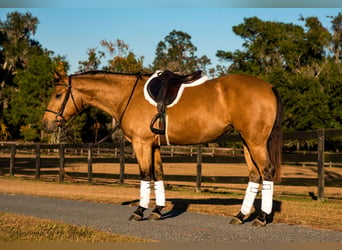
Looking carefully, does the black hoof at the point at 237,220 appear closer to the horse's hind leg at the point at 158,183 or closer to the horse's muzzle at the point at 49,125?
the horse's hind leg at the point at 158,183

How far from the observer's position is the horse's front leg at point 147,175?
802cm

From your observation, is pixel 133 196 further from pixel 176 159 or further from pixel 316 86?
pixel 316 86

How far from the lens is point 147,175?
26.7ft

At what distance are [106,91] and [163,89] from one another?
1089 mm

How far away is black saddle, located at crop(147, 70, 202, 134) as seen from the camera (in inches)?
311

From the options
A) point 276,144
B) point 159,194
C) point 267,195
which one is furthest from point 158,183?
point 276,144

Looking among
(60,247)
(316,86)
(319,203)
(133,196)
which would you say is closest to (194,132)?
(60,247)

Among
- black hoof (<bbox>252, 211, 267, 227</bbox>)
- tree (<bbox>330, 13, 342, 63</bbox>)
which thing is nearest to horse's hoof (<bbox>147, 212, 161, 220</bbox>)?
black hoof (<bbox>252, 211, 267, 227</bbox>)

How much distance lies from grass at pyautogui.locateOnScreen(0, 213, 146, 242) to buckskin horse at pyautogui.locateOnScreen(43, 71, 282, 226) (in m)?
1.36

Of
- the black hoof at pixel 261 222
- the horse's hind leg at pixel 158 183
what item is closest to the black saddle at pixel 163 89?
the horse's hind leg at pixel 158 183

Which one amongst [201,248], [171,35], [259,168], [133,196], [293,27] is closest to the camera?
[201,248]

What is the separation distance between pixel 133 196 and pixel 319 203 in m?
4.35

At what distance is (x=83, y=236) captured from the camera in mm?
6348

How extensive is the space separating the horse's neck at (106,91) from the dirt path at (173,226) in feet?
5.71
